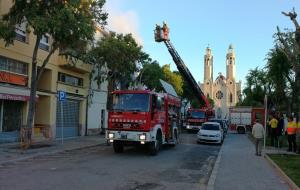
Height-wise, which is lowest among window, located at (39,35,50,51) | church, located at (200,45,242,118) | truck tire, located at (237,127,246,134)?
truck tire, located at (237,127,246,134)

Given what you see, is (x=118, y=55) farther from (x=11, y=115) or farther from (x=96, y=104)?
(x=11, y=115)

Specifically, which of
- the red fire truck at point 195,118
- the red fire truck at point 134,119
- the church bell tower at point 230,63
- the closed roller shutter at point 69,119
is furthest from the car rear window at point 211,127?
the church bell tower at point 230,63

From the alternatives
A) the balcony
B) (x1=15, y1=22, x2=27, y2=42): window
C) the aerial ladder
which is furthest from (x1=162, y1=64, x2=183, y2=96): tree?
(x1=15, y1=22, x2=27, y2=42): window

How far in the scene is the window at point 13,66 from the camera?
2508 cm

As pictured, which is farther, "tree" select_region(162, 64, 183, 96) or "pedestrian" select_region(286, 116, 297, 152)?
"tree" select_region(162, 64, 183, 96)

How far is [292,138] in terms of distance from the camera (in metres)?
24.5

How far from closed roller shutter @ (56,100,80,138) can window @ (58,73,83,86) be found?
52.3 inches

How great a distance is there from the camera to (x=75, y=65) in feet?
105

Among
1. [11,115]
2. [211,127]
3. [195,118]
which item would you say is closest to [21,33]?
[11,115]

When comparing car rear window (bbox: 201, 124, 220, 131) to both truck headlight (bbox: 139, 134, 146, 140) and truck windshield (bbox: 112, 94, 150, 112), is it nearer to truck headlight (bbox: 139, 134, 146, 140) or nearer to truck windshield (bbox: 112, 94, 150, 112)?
truck windshield (bbox: 112, 94, 150, 112)

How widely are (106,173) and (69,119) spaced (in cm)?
1989

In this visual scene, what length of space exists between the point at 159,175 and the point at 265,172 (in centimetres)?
387

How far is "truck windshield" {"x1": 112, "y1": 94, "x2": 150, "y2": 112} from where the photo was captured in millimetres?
21062

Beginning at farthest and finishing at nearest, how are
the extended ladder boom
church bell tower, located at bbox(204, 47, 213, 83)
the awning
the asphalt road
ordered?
church bell tower, located at bbox(204, 47, 213, 83), the extended ladder boom, the awning, the asphalt road
